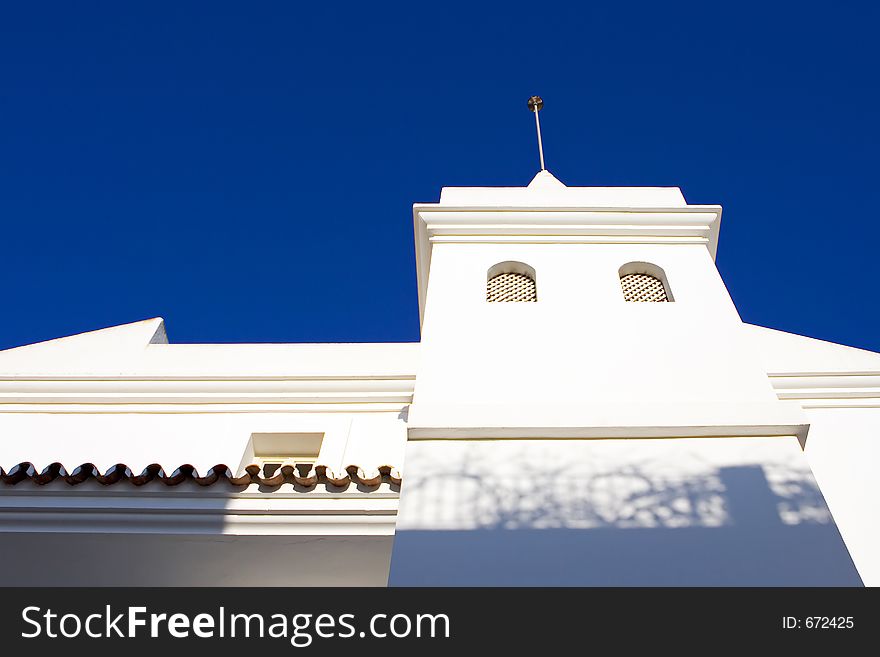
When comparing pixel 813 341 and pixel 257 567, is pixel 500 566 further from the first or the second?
pixel 813 341

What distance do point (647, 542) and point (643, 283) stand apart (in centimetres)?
376

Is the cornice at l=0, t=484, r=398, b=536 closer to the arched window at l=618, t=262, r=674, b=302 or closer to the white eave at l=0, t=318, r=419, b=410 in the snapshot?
the white eave at l=0, t=318, r=419, b=410

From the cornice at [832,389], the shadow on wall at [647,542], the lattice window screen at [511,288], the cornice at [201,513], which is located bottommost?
the shadow on wall at [647,542]

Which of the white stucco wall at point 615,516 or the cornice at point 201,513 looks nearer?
the white stucco wall at point 615,516

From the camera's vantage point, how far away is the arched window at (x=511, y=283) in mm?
7668

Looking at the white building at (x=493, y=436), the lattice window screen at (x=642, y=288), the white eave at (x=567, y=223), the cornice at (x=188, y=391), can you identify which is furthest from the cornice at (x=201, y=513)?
the white eave at (x=567, y=223)

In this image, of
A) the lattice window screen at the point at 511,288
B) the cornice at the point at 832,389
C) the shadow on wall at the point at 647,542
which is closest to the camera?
the shadow on wall at the point at 647,542

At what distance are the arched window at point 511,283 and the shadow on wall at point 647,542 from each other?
2.91 m

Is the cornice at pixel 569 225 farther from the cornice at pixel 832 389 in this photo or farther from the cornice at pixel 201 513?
the cornice at pixel 201 513

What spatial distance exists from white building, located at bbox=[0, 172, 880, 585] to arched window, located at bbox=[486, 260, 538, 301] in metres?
0.02

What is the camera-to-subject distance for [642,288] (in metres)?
7.83

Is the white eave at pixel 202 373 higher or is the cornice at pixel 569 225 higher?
the cornice at pixel 569 225

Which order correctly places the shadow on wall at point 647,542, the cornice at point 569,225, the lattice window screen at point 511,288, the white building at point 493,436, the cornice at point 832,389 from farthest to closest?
the cornice at point 569,225, the cornice at point 832,389, the lattice window screen at point 511,288, the white building at point 493,436, the shadow on wall at point 647,542
